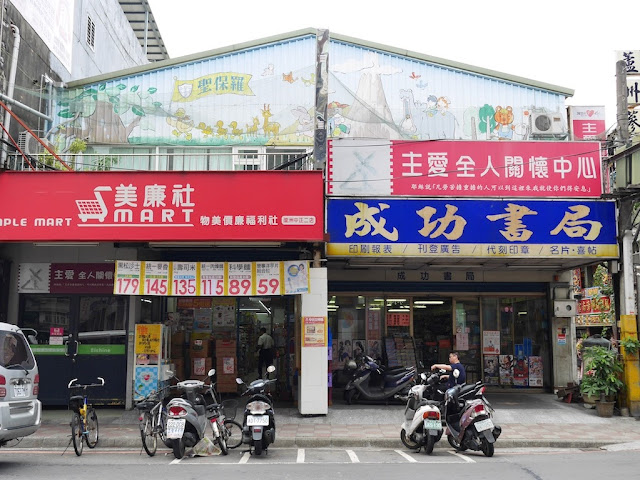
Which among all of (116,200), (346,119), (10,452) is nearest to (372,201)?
(346,119)

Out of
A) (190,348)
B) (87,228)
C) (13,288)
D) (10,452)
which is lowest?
(10,452)

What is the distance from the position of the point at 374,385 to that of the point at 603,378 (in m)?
5.03

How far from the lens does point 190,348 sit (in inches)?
635

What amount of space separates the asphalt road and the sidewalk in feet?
1.22

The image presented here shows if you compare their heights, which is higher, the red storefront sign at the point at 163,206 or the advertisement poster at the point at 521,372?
the red storefront sign at the point at 163,206

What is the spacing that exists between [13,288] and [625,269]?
13754mm

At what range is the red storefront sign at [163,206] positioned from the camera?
1232 centimetres

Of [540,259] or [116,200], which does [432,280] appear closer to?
[540,259]

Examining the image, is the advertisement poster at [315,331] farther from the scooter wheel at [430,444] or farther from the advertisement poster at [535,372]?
the advertisement poster at [535,372]

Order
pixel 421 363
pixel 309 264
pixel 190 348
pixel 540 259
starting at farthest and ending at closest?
pixel 421 363 < pixel 190 348 < pixel 540 259 < pixel 309 264

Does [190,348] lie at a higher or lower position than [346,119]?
lower

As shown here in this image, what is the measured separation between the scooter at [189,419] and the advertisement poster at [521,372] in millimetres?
10175

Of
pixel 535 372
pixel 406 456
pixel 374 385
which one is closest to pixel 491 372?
pixel 535 372

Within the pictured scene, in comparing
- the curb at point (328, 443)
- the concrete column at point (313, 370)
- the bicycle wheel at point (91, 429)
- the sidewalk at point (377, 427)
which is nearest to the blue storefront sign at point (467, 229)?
the concrete column at point (313, 370)
